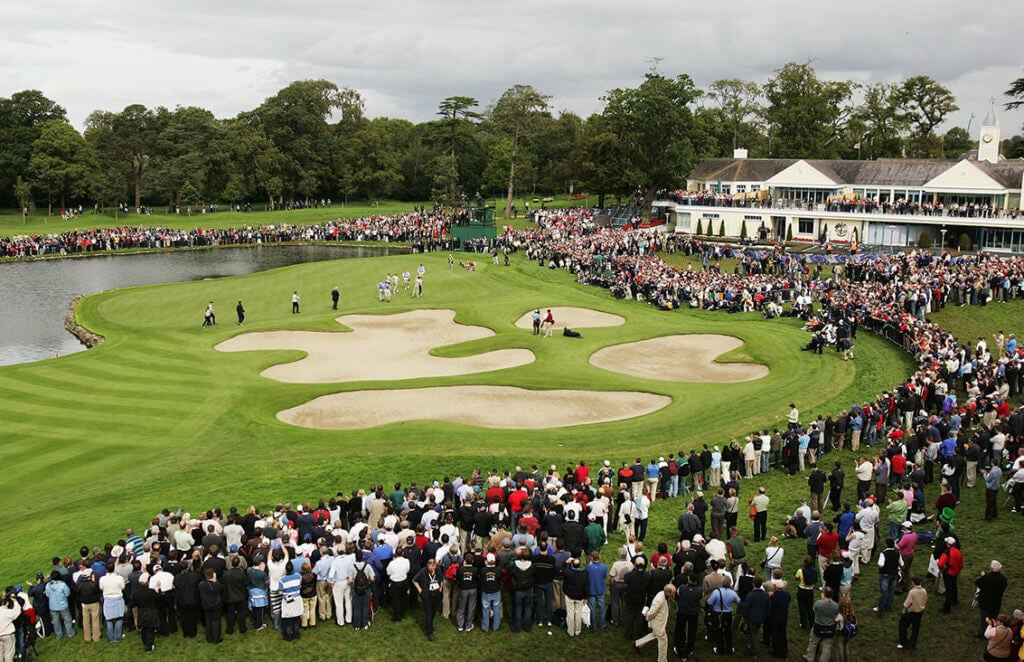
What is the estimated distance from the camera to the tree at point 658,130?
3243 inches

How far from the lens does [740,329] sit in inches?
1694

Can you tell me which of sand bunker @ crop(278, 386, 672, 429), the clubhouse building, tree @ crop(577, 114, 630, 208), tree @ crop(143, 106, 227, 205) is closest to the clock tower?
the clubhouse building

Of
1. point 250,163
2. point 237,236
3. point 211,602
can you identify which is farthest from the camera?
point 250,163

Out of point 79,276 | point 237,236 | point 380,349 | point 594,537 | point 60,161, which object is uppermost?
point 60,161

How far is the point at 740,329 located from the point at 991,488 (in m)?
24.7

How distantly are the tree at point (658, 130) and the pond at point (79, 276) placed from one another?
85.0ft

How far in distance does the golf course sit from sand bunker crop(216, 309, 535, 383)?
7.2 inches

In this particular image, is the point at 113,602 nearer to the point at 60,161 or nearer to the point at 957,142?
the point at 60,161

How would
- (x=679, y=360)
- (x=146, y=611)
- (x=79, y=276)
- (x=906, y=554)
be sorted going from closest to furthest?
(x=146, y=611) < (x=906, y=554) < (x=679, y=360) < (x=79, y=276)

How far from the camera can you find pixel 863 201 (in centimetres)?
6856

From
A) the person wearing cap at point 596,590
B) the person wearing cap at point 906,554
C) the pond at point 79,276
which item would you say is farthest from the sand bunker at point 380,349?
the person wearing cap at point 906,554

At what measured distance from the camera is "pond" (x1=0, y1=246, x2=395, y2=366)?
44375 mm

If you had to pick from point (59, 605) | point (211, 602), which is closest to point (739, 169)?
point (211, 602)

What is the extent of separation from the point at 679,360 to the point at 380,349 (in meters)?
14.2
